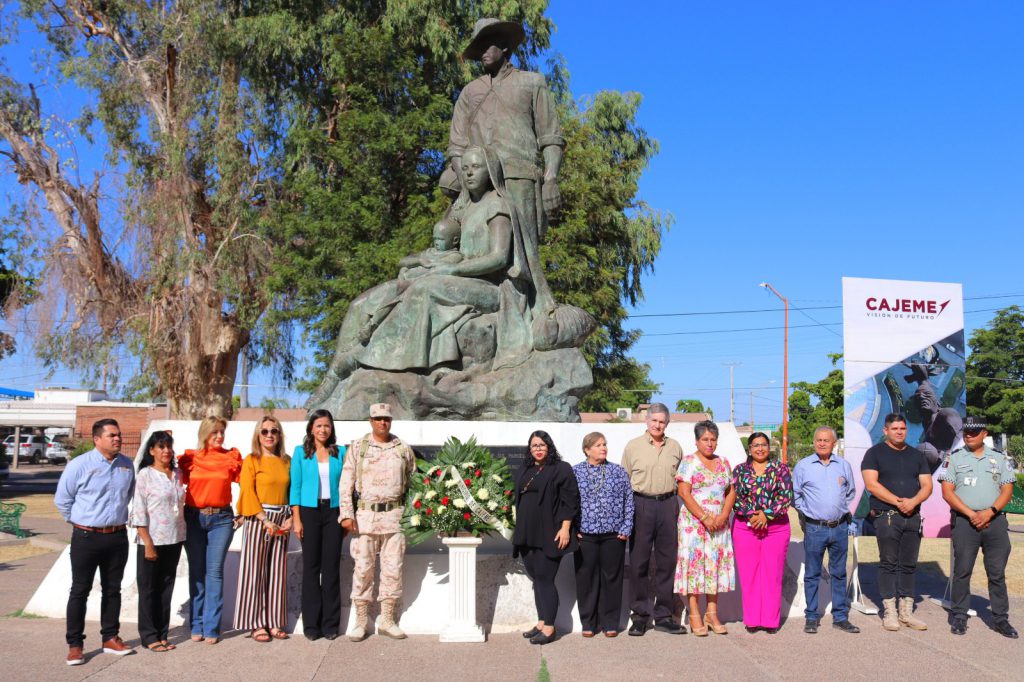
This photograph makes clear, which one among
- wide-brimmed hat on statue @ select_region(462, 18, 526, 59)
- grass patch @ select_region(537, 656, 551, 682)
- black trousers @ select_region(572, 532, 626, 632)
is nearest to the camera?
grass patch @ select_region(537, 656, 551, 682)

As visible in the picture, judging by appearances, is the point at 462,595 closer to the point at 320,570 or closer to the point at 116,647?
the point at 320,570

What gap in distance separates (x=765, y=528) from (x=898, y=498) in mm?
1034

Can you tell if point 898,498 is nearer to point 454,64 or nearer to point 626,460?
point 626,460

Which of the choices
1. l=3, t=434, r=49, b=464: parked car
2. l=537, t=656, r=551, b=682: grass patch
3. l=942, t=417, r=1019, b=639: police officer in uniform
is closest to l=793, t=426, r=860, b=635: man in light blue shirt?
l=942, t=417, r=1019, b=639: police officer in uniform

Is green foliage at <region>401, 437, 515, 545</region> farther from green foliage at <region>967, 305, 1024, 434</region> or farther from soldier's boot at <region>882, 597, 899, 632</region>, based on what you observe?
green foliage at <region>967, 305, 1024, 434</region>

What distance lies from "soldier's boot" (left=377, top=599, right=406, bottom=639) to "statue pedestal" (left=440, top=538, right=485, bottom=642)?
30 centimetres

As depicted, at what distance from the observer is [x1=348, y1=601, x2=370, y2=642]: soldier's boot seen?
249 inches

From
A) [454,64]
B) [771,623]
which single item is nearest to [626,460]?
[771,623]

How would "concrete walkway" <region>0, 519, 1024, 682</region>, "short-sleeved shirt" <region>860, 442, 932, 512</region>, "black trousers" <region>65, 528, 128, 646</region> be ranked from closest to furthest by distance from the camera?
"concrete walkway" <region>0, 519, 1024, 682</region>, "black trousers" <region>65, 528, 128, 646</region>, "short-sleeved shirt" <region>860, 442, 932, 512</region>

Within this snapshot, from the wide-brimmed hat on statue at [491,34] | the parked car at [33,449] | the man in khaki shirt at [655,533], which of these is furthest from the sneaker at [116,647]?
the parked car at [33,449]

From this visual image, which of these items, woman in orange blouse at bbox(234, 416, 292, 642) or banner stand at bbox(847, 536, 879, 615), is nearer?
woman in orange blouse at bbox(234, 416, 292, 642)

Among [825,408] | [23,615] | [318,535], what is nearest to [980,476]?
[318,535]

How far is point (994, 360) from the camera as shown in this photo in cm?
4862

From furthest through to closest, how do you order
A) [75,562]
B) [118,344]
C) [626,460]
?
[118,344] → [626,460] → [75,562]
